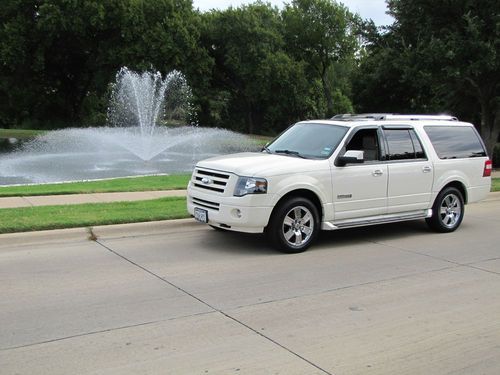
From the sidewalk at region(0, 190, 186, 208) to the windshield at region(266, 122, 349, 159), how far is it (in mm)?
3731

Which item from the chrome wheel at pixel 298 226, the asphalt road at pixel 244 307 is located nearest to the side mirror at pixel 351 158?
the chrome wheel at pixel 298 226

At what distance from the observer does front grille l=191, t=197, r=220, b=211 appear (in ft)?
25.9

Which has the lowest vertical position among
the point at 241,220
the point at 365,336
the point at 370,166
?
the point at 365,336

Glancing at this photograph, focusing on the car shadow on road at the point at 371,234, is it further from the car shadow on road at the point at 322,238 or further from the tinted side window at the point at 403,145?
the tinted side window at the point at 403,145

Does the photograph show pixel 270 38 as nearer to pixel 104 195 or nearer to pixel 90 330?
pixel 104 195

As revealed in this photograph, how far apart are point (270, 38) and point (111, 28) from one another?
49.3 ft

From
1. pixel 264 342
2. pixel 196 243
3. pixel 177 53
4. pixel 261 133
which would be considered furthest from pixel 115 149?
pixel 261 133

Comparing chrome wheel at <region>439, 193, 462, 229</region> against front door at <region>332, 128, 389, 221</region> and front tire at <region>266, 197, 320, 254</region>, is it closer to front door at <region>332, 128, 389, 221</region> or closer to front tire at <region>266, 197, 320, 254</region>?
front door at <region>332, 128, 389, 221</region>

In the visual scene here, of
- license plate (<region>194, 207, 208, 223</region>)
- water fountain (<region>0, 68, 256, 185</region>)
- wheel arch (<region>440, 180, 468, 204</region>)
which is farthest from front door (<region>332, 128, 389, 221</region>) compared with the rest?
water fountain (<region>0, 68, 256, 185</region>)

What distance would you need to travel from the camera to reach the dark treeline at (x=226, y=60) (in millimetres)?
28594

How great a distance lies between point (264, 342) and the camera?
15.5 feet

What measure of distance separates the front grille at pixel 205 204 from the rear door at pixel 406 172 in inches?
110

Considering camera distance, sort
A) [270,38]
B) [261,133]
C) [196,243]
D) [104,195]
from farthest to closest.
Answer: [261,133] → [270,38] → [104,195] → [196,243]

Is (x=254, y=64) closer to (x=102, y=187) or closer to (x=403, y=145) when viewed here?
(x=102, y=187)
